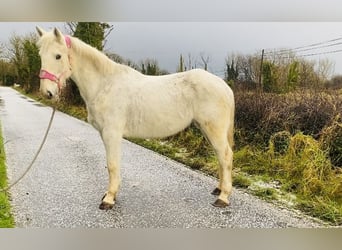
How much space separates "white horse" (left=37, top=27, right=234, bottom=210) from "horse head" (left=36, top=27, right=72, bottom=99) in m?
0.03

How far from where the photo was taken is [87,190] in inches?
80.7

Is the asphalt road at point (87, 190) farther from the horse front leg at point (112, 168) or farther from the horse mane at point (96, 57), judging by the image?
the horse mane at point (96, 57)

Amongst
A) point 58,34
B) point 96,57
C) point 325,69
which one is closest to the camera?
point 58,34

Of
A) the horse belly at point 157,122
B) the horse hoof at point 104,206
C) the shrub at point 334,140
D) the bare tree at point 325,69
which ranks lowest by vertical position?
the horse hoof at point 104,206

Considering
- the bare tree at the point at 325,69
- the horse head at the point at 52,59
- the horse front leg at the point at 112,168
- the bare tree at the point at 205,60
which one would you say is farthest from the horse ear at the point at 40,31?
the bare tree at the point at 325,69

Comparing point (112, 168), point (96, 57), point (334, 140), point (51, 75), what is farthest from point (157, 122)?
point (334, 140)

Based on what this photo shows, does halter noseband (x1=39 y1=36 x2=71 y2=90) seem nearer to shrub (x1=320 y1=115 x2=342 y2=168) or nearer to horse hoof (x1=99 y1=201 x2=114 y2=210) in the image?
horse hoof (x1=99 y1=201 x2=114 y2=210)

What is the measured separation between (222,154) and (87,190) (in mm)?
686

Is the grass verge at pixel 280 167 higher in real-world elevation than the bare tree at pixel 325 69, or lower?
lower

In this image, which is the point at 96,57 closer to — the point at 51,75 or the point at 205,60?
the point at 51,75

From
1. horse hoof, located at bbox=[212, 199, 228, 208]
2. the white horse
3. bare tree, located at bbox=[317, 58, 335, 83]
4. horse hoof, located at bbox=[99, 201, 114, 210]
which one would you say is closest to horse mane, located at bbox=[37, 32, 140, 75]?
the white horse

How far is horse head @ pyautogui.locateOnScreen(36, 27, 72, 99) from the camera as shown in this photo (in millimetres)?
1887

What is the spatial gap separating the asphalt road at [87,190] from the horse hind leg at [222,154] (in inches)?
2.0

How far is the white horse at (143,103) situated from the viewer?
1965 millimetres
